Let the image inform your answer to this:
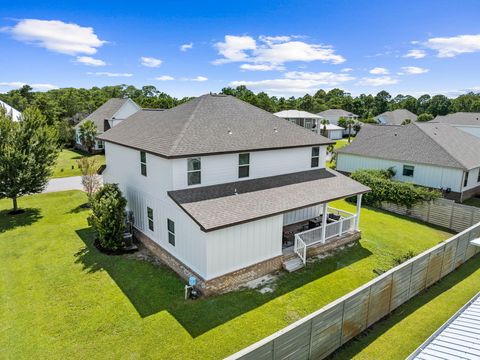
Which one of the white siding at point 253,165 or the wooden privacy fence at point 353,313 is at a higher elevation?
the white siding at point 253,165

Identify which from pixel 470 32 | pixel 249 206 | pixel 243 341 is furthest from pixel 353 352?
pixel 470 32

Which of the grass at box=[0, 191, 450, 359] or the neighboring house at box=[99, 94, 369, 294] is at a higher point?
the neighboring house at box=[99, 94, 369, 294]

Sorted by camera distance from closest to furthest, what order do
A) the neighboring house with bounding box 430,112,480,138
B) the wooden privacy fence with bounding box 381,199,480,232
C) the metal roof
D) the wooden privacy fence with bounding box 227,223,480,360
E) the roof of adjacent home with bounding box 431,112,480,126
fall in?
the metal roof → the wooden privacy fence with bounding box 227,223,480,360 → the wooden privacy fence with bounding box 381,199,480,232 → the neighboring house with bounding box 430,112,480,138 → the roof of adjacent home with bounding box 431,112,480,126

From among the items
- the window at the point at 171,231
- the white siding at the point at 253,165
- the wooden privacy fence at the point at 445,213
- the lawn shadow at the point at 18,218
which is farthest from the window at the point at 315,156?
the lawn shadow at the point at 18,218

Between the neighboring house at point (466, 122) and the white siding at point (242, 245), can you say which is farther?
the neighboring house at point (466, 122)

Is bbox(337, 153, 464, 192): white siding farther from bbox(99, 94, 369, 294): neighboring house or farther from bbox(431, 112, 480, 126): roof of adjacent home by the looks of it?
bbox(431, 112, 480, 126): roof of adjacent home

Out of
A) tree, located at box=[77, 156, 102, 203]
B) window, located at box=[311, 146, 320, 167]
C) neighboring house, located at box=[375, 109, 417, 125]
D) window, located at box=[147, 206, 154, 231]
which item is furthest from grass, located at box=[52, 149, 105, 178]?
neighboring house, located at box=[375, 109, 417, 125]

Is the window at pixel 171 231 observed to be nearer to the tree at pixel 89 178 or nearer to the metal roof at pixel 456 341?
the tree at pixel 89 178
